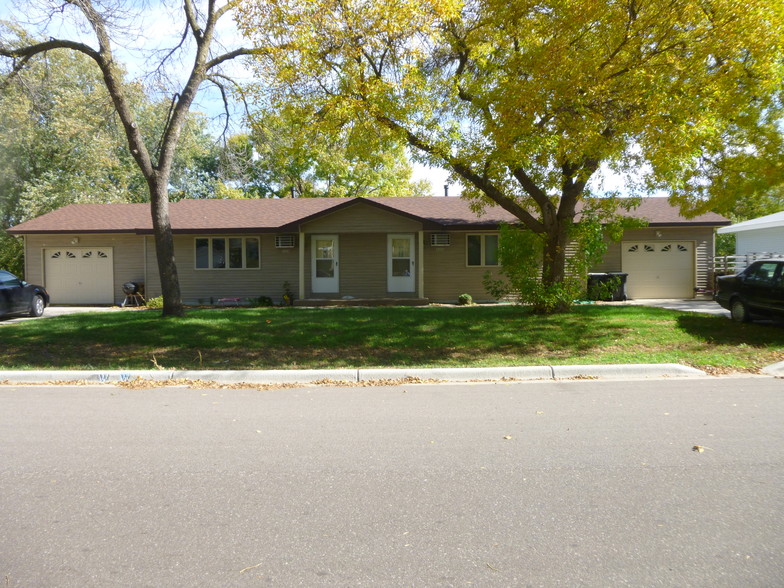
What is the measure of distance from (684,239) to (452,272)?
8.20m

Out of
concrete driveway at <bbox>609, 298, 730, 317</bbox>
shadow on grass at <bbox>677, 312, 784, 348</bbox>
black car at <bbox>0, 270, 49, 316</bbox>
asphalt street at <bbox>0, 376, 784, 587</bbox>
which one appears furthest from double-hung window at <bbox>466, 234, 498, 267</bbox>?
black car at <bbox>0, 270, 49, 316</bbox>

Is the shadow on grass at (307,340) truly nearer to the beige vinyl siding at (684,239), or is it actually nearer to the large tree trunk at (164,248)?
the large tree trunk at (164,248)

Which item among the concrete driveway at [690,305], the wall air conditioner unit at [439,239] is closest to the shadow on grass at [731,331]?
the concrete driveway at [690,305]

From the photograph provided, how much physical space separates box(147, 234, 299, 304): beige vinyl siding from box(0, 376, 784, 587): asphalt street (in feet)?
43.3

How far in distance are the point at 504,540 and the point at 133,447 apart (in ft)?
11.8

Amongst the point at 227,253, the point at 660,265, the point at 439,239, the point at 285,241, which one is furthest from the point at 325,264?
the point at 660,265

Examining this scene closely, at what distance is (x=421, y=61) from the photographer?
38.6 feet

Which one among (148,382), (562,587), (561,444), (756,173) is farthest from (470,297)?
(562,587)

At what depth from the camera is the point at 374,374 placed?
848 centimetres

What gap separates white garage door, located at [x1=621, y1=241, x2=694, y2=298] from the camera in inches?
787

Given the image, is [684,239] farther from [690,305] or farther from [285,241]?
[285,241]

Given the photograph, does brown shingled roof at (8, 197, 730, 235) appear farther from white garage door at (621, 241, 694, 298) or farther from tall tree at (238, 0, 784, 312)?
tall tree at (238, 0, 784, 312)

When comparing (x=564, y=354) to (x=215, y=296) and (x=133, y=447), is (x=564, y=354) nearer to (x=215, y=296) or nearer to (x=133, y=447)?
(x=133, y=447)

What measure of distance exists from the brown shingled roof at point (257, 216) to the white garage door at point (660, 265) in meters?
1.00
